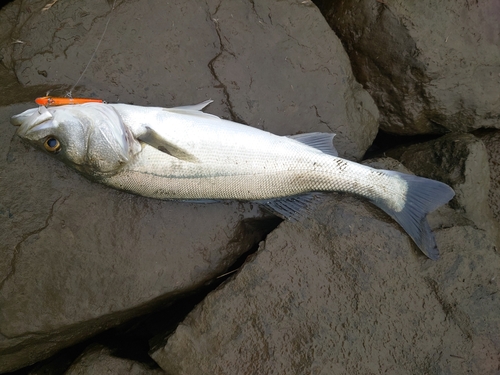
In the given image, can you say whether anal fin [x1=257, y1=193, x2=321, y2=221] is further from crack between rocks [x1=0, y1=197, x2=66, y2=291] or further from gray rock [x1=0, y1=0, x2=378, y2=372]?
crack between rocks [x1=0, y1=197, x2=66, y2=291]

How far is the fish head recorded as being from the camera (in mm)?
3135

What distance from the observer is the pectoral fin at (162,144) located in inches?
127

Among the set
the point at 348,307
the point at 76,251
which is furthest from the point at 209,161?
the point at 348,307

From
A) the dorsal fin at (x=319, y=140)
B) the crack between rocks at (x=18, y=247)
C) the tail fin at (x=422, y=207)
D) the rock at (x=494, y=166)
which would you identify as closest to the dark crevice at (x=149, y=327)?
the dorsal fin at (x=319, y=140)

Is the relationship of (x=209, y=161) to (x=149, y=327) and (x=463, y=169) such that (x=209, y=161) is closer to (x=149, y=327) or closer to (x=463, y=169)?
(x=149, y=327)

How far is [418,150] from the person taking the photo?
4359mm

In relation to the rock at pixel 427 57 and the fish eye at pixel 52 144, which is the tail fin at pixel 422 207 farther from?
the fish eye at pixel 52 144

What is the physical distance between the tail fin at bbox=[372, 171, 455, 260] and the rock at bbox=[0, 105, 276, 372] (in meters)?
1.76

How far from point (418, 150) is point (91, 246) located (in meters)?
3.47

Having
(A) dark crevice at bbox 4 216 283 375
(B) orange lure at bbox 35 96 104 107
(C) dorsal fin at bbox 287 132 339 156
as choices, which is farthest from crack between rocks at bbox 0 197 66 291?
(C) dorsal fin at bbox 287 132 339 156

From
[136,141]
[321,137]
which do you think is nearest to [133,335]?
[136,141]

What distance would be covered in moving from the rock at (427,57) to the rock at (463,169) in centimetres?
40

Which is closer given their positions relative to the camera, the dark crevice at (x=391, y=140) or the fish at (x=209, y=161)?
the fish at (x=209, y=161)

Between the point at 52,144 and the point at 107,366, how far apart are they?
1927 mm
